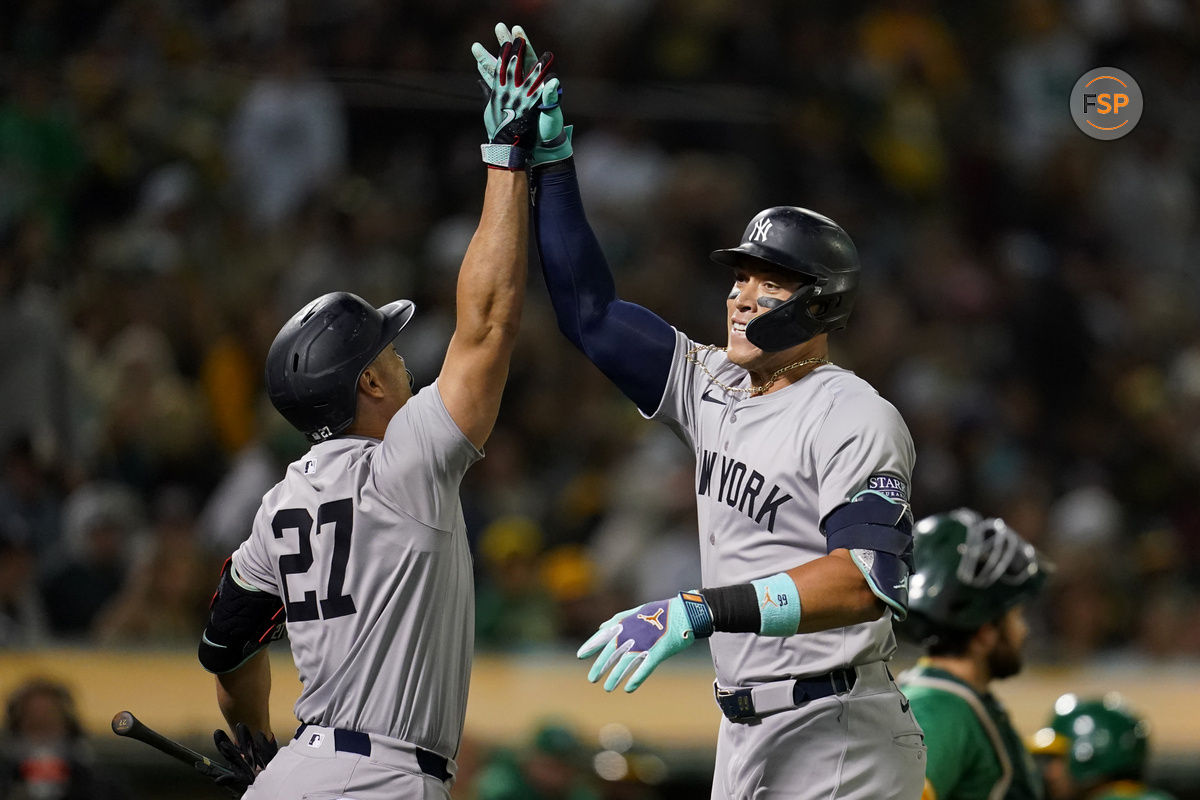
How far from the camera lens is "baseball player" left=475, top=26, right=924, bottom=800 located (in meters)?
3.29

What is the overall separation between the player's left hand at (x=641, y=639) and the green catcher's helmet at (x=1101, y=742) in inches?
101

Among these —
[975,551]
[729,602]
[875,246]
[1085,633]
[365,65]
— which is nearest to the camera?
[729,602]

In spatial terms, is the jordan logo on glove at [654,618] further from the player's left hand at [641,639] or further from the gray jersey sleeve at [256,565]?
the gray jersey sleeve at [256,565]

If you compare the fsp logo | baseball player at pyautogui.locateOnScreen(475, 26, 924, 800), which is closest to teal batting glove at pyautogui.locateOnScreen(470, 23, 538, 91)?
baseball player at pyautogui.locateOnScreen(475, 26, 924, 800)

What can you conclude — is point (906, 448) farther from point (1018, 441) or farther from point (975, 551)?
point (1018, 441)

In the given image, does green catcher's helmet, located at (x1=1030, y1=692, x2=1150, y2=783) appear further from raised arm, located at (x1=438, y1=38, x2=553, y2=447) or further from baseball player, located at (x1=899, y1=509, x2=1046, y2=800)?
raised arm, located at (x1=438, y1=38, x2=553, y2=447)

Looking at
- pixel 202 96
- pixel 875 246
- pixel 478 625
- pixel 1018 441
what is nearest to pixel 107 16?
pixel 202 96

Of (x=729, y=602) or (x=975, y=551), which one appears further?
(x=975, y=551)

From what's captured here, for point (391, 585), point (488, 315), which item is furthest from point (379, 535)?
point (488, 315)

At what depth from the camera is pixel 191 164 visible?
9.32 m

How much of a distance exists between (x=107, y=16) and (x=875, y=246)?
5316 millimetres

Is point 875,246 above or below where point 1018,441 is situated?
above

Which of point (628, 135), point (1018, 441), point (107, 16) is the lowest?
point (1018, 441)

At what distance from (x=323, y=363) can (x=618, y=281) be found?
21.3ft
